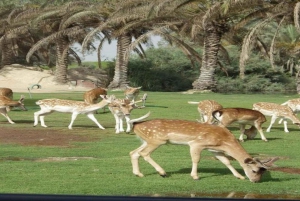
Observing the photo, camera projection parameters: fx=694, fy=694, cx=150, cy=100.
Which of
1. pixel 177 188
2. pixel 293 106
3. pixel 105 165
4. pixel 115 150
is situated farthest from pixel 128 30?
pixel 177 188

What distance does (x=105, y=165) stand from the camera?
13.4 metres

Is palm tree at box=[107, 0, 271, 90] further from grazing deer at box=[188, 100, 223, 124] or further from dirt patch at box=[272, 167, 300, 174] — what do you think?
dirt patch at box=[272, 167, 300, 174]

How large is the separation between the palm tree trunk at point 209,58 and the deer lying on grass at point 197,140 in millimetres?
30844

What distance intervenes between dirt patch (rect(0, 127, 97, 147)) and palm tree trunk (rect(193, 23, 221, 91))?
2197 centimetres

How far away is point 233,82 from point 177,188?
140 ft

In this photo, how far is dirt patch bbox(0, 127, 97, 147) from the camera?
1830 cm

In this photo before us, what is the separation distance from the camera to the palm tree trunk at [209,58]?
4222 cm

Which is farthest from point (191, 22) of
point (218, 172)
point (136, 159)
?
point (136, 159)

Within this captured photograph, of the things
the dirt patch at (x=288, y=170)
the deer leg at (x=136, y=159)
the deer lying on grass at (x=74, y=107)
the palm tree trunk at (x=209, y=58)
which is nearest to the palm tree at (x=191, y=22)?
the palm tree trunk at (x=209, y=58)

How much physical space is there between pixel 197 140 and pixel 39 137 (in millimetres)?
9498

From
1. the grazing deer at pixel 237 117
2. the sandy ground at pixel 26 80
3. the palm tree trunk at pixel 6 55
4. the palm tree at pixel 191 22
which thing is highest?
the palm tree at pixel 191 22

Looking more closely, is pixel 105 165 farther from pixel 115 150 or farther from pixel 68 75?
pixel 68 75

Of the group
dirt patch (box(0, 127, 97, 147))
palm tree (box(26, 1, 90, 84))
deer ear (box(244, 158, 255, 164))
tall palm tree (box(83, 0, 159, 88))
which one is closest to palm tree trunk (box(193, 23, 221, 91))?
tall palm tree (box(83, 0, 159, 88))

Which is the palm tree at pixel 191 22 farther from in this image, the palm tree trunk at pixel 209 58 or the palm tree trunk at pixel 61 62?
the palm tree trunk at pixel 61 62
